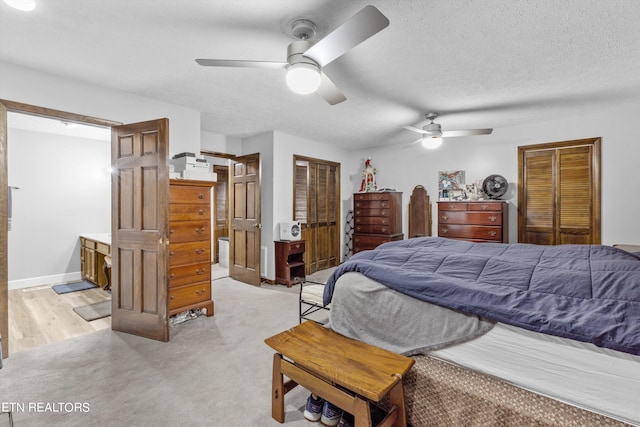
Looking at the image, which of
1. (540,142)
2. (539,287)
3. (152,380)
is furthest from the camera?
(540,142)

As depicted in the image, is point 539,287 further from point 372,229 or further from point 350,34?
point 372,229

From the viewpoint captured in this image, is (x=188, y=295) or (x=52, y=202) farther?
(x=52, y=202)

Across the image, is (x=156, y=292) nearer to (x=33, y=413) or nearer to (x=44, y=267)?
(x=33, y=413)

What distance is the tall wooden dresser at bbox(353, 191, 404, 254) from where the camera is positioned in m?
5.04

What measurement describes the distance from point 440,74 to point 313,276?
3.73 m

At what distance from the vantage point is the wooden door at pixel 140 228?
269cm

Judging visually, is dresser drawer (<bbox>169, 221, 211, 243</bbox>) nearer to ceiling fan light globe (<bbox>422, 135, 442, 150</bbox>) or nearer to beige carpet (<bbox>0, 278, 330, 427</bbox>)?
beige carpet (<bbox>0, 278, 330, 427</bbox>)

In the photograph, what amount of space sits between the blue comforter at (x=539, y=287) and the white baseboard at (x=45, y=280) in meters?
5.00

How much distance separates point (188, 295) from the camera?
3143 millimetres

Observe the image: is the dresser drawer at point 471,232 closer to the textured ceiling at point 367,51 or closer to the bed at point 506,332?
the textured ceiling at point 367,51

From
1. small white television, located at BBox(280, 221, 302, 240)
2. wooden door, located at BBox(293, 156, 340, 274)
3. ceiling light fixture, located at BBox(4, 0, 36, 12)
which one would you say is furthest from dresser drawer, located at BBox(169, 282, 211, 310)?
ceiling light fixture, located at BBox(4, 0, 36, 12)

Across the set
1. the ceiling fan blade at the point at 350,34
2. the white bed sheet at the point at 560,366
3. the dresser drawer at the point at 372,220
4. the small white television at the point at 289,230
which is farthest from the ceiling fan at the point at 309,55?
the dresser drawer at the point at 372,220

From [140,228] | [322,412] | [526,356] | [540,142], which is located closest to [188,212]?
[140,228]

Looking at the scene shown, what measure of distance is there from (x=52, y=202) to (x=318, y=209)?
14.6 feet
